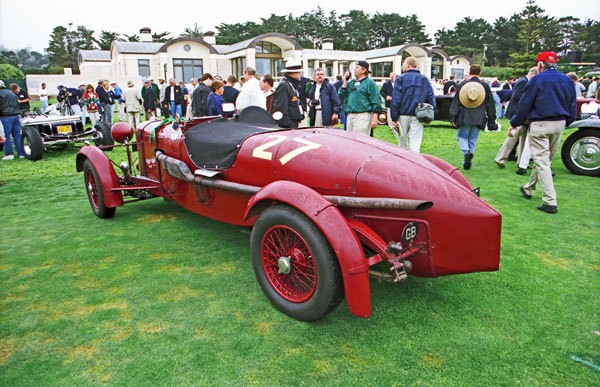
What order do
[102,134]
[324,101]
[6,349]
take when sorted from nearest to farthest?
1. [6,349]
2. [324,101]
3. [102,134]

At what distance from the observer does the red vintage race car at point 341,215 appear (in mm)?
2354

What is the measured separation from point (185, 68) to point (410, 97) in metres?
30.9

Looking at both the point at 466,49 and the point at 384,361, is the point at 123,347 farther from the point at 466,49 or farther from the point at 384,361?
the point at 466,49

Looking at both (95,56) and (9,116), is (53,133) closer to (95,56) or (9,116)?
(9,116)

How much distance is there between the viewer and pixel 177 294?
3.02 meters

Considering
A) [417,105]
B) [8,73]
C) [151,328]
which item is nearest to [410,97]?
[417,105]

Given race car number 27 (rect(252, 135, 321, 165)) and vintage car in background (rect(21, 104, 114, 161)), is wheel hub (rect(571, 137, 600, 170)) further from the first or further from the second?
vintage car in background (rect(21, 104, 114, 161))

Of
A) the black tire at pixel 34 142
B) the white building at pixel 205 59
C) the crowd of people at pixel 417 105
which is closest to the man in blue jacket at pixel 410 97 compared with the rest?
the crowd of people at pixel 417 105

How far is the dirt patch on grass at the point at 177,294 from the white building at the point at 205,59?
1259 inches

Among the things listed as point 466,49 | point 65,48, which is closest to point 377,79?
point 466,49

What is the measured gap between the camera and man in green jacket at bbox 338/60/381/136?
Result: 646 centimetres

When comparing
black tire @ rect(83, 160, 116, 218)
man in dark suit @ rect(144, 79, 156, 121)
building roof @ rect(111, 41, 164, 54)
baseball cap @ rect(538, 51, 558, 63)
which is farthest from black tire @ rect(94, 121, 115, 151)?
building roof @ rect(111, 41, 164, 54)

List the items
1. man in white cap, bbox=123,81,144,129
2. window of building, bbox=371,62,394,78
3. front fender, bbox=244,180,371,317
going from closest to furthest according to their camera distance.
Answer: front fender, bbox=244,180,371,317 → man in white cap, bbox=123,81,144,129 → window of building, bbox=371,62,394,78

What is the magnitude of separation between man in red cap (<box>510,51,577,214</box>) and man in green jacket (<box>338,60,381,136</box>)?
230cm
